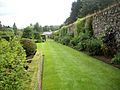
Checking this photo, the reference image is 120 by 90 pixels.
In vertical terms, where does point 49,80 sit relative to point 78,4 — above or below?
below

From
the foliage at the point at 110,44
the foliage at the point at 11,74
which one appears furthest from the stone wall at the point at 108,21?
the foliage at the point at 11,74

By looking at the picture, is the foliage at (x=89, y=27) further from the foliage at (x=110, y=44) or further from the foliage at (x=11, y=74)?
the foliage at (x=11, y=74)

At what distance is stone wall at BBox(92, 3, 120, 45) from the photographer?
673 inches

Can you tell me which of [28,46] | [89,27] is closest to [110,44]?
[28,46]

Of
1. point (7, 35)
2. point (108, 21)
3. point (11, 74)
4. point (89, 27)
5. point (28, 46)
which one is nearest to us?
point (11, 74)

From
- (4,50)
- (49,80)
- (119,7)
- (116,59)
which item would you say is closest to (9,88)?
(4,50)

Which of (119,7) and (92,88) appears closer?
(92,88)

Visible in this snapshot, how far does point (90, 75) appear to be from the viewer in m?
12.0

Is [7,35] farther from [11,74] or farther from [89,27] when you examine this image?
[89,27]

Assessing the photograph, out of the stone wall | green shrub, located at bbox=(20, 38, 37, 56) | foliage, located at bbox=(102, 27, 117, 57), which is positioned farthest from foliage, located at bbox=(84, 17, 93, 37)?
green shrub, located at bbox=(20, 38, 37, 56)

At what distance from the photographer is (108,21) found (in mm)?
19156

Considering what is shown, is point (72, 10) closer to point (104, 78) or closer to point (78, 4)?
point (78, 4)

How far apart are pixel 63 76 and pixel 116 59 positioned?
3.76 m

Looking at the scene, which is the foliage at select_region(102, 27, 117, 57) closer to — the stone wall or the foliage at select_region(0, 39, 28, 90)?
the stone wall
